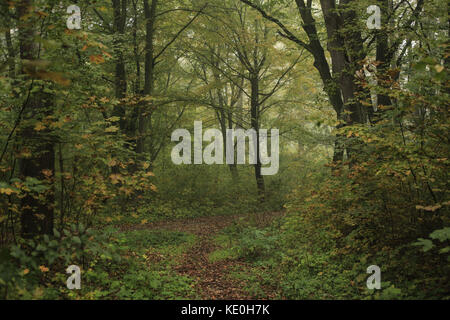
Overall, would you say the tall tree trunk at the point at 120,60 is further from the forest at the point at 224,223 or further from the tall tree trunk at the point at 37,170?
the tall tree trunk at the point at 37,170

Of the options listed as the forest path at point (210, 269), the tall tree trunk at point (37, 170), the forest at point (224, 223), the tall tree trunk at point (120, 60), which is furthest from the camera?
the tall tree trunk at point (120, 60)

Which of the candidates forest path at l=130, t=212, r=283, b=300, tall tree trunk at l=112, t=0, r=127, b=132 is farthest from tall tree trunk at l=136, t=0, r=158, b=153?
forest path at l=130, t=212, r=283, b=300

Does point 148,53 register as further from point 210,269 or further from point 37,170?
point 210,269

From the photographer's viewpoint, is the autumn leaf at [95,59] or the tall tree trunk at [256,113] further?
the tall tree trunk at [256,113]

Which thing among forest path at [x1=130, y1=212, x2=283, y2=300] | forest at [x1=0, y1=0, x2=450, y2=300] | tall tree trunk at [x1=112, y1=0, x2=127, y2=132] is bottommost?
forest path at [x1=130, y1=212, x2=283, y2=300]

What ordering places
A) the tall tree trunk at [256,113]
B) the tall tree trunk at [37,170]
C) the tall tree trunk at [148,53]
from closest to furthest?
1. the tall tree trunk at [37,170]
2. the tall tree trunk at [148,53]
3. the tall tree trunk at [256,113]

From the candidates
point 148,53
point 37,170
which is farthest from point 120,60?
point 37,170

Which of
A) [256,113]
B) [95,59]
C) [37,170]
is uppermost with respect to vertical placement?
[256,113]

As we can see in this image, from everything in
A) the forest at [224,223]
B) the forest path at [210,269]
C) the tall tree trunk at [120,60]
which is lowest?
the forest path at [210,269]

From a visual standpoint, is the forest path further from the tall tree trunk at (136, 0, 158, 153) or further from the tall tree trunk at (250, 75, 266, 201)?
the tall tree trunk at (250, 75, 266, 201)

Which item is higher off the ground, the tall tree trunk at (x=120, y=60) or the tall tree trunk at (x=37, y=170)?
the tall tree trunk at (x=120, y=60)

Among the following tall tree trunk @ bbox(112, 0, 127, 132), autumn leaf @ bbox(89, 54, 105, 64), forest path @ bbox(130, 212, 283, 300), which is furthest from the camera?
tall tree trunk @ bbox(112, 0, 127, 132)

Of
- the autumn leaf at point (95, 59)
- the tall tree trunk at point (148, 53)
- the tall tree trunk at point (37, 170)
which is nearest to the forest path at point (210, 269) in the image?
the tall tree trunk at point (37, 170)
